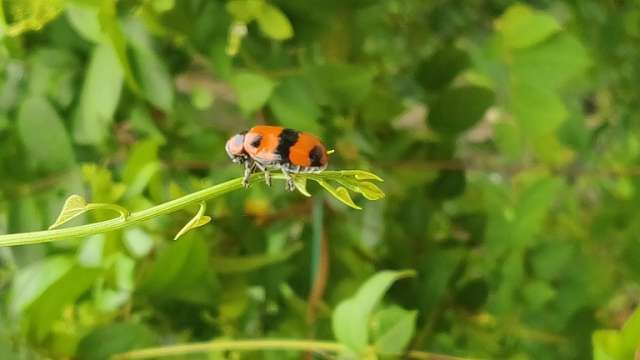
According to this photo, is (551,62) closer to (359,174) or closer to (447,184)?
(447,184)

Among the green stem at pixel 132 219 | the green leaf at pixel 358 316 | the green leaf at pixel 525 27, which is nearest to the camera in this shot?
the green stem at pixel 132 219

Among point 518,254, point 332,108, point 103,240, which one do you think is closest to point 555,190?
point 518,254

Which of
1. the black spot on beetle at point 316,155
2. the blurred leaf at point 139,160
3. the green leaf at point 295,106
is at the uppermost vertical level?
the green leaf at point 295,106

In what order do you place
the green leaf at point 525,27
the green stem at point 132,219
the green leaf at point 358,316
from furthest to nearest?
the green leaf at point 525,27, the green leaf at point 358,316, the green stem at point 132,219

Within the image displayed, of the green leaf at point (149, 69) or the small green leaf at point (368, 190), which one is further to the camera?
the green leaf at point (149, 69)

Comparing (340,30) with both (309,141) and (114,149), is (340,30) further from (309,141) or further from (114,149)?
(309,141)

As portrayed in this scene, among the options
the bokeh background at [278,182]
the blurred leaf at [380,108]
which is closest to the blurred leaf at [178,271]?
the bokeh background at [278,182]

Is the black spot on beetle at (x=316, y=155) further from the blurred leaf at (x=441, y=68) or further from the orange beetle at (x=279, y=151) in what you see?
the blurred leaf at (x=441, y=68)

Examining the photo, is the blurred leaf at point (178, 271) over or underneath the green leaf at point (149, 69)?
underneath
